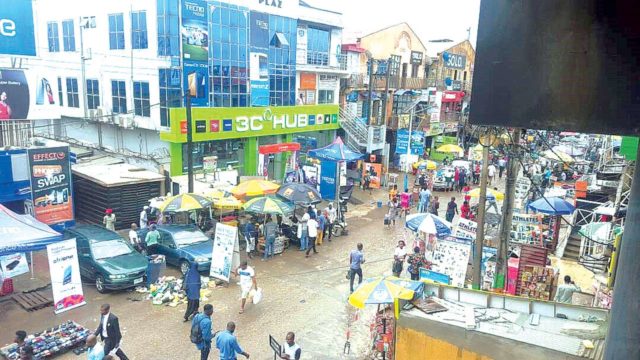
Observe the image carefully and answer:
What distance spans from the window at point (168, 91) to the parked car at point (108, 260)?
10062mm

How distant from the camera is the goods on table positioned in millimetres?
9898

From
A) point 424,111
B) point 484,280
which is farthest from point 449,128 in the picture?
point 484,280

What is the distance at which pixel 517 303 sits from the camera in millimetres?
8883

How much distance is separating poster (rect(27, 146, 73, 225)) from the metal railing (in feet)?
3.87

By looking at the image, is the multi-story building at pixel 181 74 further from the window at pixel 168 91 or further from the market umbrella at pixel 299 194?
the market umbrella at pixel 299 194

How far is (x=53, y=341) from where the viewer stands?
10.2 metres

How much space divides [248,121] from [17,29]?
42.2 feet

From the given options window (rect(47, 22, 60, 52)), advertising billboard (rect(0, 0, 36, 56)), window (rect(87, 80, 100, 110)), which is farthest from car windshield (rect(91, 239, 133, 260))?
window (rect(47, 22, 60, 52))

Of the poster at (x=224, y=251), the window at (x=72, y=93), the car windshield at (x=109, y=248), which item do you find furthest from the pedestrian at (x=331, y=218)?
the window at (x=72, y=93)

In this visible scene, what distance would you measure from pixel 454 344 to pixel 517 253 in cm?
797

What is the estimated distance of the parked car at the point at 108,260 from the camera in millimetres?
13258

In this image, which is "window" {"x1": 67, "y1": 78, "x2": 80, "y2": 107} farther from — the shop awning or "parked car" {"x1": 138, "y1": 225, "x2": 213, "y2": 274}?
the shop awning

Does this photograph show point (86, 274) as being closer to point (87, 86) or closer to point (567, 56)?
point (567, 56)

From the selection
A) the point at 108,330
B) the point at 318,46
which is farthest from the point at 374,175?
the point at 108,330
